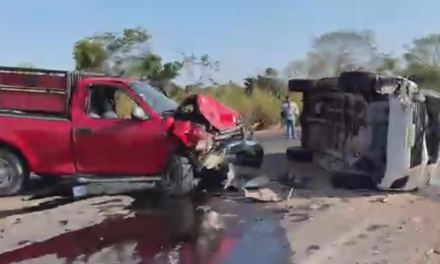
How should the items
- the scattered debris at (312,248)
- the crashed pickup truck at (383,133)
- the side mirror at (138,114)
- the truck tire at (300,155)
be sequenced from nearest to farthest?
the scattered debris at (312,248), the crashed pickup truck at (383,133), the side mirror at (138,114), the truck tire at (300,155)

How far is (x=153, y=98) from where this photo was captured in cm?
948

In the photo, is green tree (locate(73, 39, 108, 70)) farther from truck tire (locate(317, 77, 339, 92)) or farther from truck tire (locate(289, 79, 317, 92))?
truck tire (locate(317, 77, 339, 92))

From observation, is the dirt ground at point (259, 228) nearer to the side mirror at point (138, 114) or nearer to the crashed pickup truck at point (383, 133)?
the crashed pickup truck at point (383, 133)

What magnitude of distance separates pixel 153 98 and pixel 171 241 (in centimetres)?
329

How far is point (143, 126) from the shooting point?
8961 mm

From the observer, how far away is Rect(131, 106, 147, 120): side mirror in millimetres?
9000

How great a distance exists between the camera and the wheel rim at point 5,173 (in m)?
9.12

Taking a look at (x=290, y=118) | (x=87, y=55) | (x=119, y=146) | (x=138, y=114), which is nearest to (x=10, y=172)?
(x=119, y=146)

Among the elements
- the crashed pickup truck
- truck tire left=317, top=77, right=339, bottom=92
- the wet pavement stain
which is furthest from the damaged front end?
truck tire left=317, top=77, right=339, bottom=92

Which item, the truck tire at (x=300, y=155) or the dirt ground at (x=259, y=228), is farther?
the truck tire at (x=300, y=155)

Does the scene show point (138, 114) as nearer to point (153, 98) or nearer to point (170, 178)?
point (153, 98)

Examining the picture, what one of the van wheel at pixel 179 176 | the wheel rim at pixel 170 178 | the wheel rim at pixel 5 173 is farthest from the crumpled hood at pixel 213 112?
the wheel rim at pixel 5 173

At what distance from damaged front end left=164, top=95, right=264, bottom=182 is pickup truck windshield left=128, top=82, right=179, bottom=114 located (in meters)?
0.24

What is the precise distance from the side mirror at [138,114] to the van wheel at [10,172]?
180 cm
